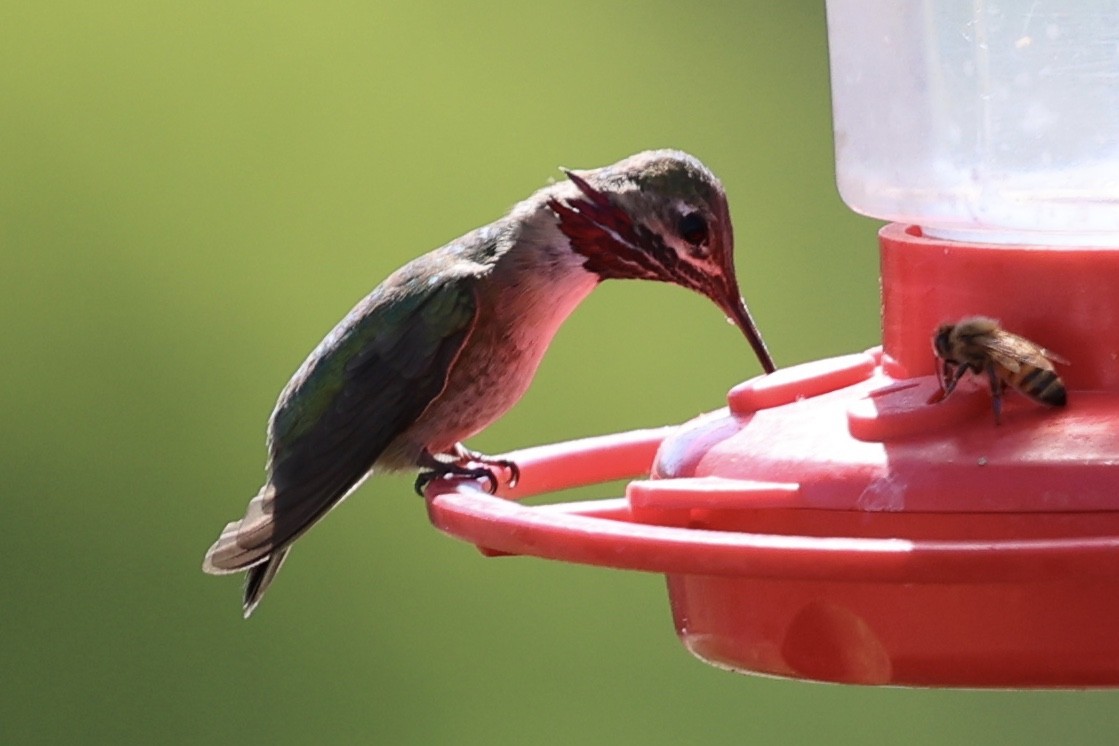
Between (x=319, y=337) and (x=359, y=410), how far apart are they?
2819 mm

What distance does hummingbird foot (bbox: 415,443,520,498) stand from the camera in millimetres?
2844

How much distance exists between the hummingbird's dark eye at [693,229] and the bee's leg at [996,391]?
1.15 metres

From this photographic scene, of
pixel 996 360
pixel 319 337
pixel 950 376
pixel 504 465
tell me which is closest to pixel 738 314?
pixel 504 465

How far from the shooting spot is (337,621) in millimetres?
6133

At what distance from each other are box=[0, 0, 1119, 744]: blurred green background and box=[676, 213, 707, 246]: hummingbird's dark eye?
2.86 meters

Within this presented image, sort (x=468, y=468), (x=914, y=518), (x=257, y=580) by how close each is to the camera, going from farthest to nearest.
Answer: (x=257, y=580) → (x=468, y=468) → (x=914, y=518)

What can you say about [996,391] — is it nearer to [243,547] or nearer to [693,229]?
[693,229]

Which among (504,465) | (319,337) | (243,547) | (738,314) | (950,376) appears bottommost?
(319,337)

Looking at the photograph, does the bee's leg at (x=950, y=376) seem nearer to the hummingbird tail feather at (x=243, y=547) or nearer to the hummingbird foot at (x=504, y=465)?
the hummingbird foot at (x=504, y=465)

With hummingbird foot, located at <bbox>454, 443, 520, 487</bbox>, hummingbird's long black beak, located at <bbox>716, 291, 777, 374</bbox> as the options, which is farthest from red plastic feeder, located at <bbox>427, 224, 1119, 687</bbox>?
hummingbird's long black beak, located at <bbox>716, 291, 777, 374</bbox>

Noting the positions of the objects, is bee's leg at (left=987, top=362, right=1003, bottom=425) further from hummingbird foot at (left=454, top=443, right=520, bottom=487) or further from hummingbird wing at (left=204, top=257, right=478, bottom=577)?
hummingbird wing at (left=204, top=257, right=478, bottom=577)

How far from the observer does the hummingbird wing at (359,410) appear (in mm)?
3135

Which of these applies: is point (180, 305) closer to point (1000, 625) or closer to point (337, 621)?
point (337, 621)

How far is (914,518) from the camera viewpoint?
2020mm
